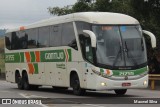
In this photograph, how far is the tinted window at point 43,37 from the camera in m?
24.8

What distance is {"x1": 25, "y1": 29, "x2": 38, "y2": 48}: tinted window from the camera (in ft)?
87.0

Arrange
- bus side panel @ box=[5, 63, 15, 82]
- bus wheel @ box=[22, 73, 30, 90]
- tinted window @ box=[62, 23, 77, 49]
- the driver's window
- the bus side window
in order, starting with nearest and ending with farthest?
the driver's window, tinted window @ box=[62, 23, 77, 49], the bus side window, bus wheel @ box=[22, 73, 30, 90], bus side panel @ box=[5, 63, 15, 82]

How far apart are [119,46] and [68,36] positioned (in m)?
2.91

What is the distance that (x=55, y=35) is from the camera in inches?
935

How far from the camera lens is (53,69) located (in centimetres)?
2427

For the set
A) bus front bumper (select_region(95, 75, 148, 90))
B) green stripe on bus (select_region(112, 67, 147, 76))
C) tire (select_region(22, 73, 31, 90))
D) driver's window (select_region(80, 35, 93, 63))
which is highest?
driver's window (select_region(80, 35, 93, 63))

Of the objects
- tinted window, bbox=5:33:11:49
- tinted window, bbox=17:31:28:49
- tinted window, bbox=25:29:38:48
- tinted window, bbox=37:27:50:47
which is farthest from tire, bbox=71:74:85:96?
tinted window, bbox=5:33:11:49

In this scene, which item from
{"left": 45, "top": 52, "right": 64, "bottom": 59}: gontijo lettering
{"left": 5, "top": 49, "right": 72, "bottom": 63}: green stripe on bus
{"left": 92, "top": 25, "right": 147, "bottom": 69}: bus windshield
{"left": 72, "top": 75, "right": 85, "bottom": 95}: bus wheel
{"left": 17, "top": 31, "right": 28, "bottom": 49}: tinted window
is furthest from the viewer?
{"left": 17, "top": 31, "right": 28, "bottom": 49}: tinted window

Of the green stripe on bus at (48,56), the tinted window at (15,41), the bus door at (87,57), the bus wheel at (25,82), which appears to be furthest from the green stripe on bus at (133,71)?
the tinted window at (15,41)

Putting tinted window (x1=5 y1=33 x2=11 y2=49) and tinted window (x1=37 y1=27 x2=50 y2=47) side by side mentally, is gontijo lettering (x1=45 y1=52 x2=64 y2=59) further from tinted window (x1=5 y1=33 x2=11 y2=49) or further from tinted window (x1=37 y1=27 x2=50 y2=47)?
tinted window (x1=5 y1=33 x2=11 y2=49)

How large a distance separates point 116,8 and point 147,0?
8.43 meters

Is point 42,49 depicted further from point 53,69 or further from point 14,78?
point 14,78

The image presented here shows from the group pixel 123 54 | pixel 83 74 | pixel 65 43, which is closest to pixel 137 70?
pixel 123 54

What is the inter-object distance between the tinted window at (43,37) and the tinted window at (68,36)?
2060 millimetres
